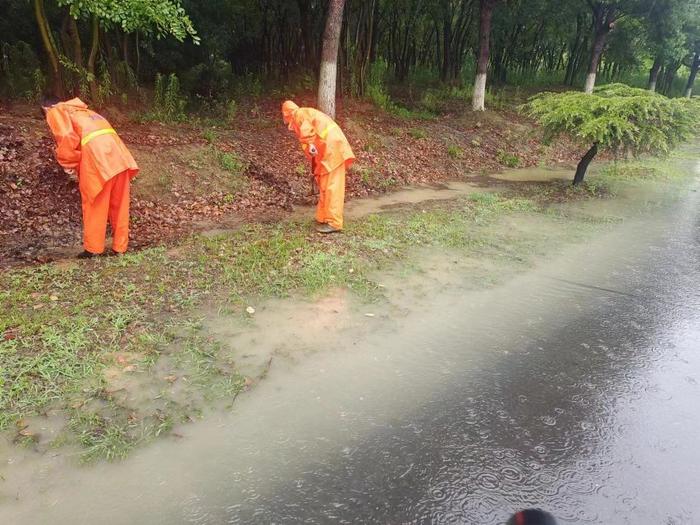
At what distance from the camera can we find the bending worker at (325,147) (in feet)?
18.7

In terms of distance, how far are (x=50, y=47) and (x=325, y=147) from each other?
15.7 ft

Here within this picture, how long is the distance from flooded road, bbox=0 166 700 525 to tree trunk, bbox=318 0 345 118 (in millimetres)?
5033

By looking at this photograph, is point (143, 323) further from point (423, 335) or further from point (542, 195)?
point (542, 195)

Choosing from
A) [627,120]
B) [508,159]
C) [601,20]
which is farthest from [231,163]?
[601,20]

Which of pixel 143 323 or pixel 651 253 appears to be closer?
pixel 143 323

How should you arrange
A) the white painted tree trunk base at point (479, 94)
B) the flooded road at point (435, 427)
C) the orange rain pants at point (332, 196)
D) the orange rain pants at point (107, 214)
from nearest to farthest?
the flooded road at point (435, 427) → the orange rain pants at point (107, 214) → the orange rain pants at point (332, 196) → the white painted tree trunk base at point (479, 94)

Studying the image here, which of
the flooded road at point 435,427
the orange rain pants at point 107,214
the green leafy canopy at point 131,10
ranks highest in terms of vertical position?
the green leafy canopy at point 131,10

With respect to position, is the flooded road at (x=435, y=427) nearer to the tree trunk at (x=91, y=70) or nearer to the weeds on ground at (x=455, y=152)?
the tree trunk at (x=91, y=70)

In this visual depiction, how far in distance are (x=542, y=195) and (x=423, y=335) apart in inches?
230

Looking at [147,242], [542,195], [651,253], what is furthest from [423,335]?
[542,195]

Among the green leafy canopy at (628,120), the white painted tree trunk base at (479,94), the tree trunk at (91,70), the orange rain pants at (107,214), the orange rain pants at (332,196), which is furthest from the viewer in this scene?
the white painted tree trunk base at (479,94)

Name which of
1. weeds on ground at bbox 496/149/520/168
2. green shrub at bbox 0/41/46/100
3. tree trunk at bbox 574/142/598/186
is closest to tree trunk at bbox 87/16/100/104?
green shrub at bbox 0/41/46/100

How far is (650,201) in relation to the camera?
919cm

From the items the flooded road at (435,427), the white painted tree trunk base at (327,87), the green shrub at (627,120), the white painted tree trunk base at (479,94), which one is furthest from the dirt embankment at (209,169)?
the flooded road at (435,427)
